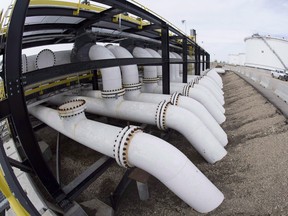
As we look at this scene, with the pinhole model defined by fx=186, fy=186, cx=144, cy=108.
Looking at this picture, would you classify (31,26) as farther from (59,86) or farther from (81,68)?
(81,68)

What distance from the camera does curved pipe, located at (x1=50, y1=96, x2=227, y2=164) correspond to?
523cm

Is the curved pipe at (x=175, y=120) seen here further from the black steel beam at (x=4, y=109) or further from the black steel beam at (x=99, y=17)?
the black steel beam at (x=4, y=109)

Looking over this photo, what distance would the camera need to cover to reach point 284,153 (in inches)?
193

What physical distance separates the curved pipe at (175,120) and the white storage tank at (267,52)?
42343mm


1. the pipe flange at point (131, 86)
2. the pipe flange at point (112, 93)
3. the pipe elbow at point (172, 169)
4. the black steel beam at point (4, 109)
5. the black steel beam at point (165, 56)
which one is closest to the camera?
the black steel beam at point (4, 109)

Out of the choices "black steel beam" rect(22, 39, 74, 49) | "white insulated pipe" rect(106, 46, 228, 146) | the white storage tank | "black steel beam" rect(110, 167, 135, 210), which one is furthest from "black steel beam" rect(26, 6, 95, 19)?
the white storage tank

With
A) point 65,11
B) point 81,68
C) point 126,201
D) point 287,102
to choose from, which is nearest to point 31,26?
point 65,11

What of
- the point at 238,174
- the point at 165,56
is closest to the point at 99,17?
the point at 165,56

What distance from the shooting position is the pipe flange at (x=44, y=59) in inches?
273

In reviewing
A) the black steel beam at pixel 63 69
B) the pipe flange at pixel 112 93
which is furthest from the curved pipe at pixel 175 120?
the black steel beam at pixel 63 69

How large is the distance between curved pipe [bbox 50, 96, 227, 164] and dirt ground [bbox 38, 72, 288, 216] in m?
0.52

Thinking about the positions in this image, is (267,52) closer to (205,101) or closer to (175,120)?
(205,101)

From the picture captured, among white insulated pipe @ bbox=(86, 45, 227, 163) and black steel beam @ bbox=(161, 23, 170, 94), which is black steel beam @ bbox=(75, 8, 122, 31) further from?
black steel beam @ bbox=(161, 23, 170, 94)

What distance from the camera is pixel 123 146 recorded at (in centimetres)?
379
